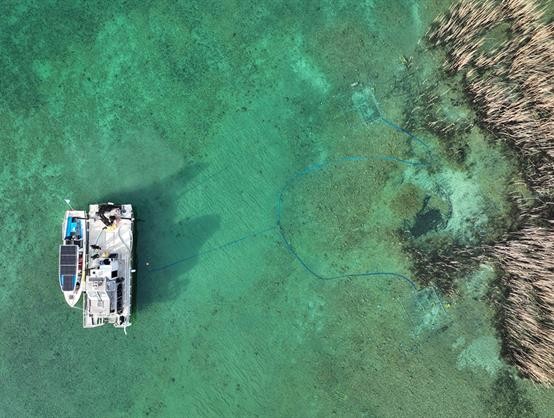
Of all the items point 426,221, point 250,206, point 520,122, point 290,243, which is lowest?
point 426,221

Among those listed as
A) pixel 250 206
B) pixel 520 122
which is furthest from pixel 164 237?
pixel 520 122

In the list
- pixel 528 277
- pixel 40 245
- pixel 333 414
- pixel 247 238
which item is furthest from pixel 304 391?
pixel 40 245

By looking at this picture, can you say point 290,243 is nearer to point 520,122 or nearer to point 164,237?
point 164,237

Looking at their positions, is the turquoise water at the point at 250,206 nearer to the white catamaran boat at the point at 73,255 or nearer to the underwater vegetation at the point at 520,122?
the underwater vegetation at the point at 520,122

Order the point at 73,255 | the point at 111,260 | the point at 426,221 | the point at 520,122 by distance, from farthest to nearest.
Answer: the point at 426,221, the point at 520,122, the point at 111,260, the point at 73,255

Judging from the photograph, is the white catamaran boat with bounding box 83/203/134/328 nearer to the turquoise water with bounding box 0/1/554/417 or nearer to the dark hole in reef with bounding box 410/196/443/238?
the turquoise water with bounding box 0/1/554/417

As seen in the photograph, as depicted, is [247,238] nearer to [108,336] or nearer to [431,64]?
[108,336]

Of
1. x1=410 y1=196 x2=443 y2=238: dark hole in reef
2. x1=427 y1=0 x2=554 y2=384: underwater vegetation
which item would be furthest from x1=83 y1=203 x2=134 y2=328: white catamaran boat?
x1=427 y1=0 x2=554 y2=384: underwater vegetation
